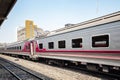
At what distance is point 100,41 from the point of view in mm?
9859

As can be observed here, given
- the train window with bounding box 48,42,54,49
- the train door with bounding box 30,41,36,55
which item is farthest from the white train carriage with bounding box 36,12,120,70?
the train door with bounding box 30,41,36,55

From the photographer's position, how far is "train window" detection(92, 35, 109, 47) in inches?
372

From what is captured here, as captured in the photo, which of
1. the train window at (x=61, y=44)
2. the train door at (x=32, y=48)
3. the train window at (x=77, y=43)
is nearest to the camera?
the train window at (x=77, y=43)

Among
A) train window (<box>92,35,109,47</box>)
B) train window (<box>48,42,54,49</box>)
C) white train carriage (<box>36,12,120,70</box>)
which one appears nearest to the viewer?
→ white train carriage (<box>36,12,120,70</box>)

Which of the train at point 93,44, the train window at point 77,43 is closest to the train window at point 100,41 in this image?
the train at point 93,44

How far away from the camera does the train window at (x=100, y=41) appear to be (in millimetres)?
9445

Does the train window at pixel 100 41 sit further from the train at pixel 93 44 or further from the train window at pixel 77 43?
the train window at pixel 77 43

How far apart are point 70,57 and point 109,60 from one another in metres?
4.08

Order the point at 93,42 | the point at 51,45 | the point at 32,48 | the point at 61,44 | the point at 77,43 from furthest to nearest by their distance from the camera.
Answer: the point at 32,48 < the point at 51,45 < the point at 61,44 < the point at 77,43 < the point at 93,42

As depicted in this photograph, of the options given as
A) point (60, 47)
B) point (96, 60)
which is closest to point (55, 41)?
point (60, 47)

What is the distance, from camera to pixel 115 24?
8836 millimetres

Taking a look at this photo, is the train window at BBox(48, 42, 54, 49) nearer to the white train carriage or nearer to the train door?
the white train carriage

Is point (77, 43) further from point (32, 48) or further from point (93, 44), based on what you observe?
point (32, 48)

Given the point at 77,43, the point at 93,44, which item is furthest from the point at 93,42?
the point at 77,43
